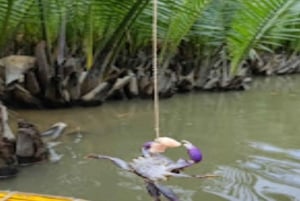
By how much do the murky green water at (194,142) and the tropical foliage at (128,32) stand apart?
11.5 inches

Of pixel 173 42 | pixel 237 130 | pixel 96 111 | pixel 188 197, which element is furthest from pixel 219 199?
pixel 173 42

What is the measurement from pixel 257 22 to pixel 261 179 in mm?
2320

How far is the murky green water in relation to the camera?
8.34 ft

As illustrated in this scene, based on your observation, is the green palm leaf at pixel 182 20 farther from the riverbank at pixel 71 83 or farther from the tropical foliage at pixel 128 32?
the riverbank at pixel 71 83

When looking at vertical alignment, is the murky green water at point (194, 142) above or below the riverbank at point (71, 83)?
below

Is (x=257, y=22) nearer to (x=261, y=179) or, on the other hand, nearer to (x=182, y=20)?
(x=182, y=20)

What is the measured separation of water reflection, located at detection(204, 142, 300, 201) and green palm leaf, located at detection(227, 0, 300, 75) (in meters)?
1.59

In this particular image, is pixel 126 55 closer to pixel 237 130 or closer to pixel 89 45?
pixel 89 45

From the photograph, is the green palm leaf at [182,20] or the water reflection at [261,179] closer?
the water reflection at [261,179]

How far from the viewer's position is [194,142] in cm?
356

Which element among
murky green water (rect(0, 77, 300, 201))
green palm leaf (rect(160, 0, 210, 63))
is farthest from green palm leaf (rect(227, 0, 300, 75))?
murky green water (rect(0, 77, 300, 201))

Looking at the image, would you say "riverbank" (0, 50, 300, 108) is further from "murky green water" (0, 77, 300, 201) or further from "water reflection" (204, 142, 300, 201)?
"water reflection" (204, 142, 300, 201)

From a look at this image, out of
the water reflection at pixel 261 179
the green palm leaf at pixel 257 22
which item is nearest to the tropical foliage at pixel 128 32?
the green palm leaf at pixel 257 22

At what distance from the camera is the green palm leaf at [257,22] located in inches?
178
